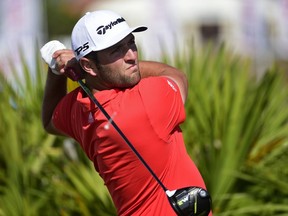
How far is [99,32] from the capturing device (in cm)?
450

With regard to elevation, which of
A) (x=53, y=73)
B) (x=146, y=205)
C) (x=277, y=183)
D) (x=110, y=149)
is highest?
(x=53, y=73)

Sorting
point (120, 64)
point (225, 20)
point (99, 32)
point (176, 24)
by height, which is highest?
point (99, 32)

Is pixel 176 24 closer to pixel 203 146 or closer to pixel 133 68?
pixel 203 146

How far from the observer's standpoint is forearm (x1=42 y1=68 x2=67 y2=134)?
507 cm

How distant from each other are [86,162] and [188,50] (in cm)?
144

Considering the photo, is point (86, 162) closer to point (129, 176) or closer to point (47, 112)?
point (47, 112)

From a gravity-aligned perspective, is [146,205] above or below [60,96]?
below

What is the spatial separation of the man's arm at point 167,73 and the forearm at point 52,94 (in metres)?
0.47

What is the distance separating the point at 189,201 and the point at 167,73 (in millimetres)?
780

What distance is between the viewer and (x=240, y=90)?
23.0 feet

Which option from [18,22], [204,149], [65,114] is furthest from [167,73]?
[18,22]

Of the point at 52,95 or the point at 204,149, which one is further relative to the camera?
the point at 204,149

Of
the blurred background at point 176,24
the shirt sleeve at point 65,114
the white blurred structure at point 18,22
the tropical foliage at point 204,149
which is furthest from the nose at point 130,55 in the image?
the white blurred structure at point 18,22

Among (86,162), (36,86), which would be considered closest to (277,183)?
(86,162)
